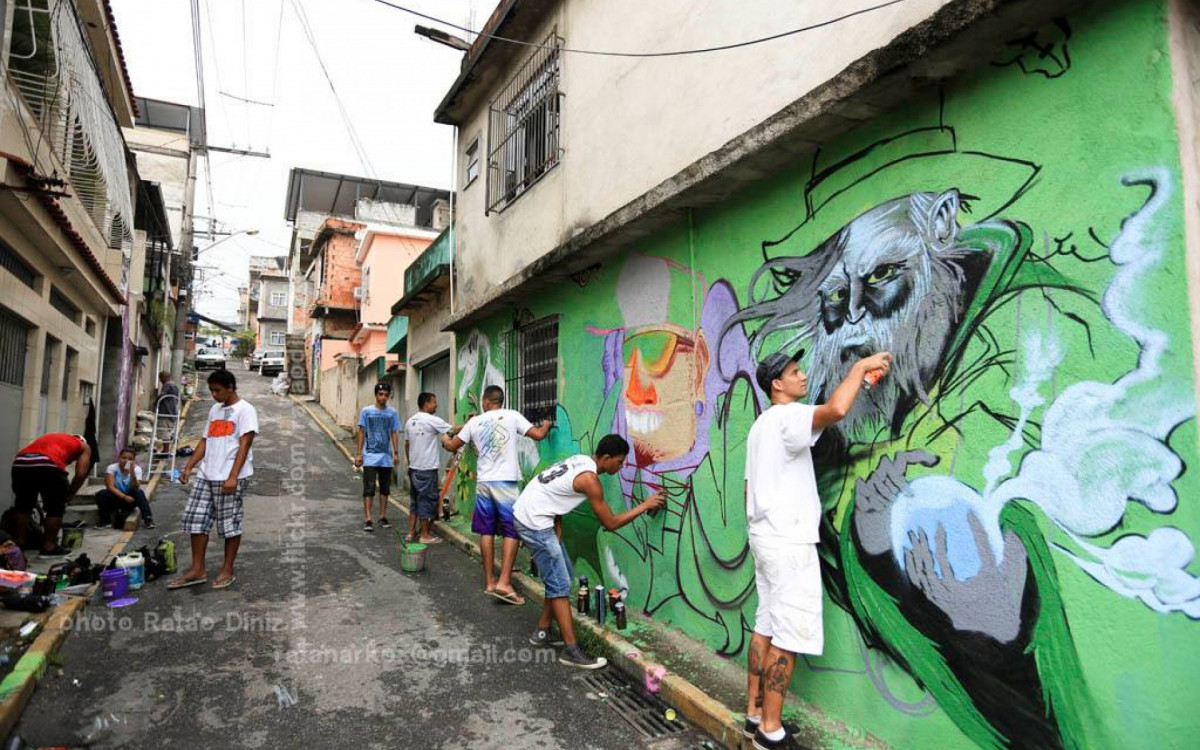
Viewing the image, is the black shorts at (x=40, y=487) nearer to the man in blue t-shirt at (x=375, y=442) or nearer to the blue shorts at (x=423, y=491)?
the man in blue t-shirt at (x=375, y=442)

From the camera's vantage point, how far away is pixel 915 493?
2.86 metres

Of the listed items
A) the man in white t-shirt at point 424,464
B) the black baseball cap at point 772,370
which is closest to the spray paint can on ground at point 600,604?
the black baseball cap at point 772,370

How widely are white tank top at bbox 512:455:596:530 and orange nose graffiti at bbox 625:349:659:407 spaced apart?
0.69 metres

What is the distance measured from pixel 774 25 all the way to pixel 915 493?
9.18 ft

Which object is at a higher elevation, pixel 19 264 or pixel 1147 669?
pixel 19 264

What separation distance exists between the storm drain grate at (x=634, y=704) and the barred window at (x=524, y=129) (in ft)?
16.1

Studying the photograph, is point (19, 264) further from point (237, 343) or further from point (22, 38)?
point (237, 343)

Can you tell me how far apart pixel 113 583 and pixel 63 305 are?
20.4ft

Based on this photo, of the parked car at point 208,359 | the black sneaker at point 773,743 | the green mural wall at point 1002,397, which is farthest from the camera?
the parked car at point 208,359

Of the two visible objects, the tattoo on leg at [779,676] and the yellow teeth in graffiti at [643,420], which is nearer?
the tattoo on leg at [779,676]

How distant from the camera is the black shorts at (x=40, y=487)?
6352mm

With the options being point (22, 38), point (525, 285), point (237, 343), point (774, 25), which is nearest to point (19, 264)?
point (22, 38)

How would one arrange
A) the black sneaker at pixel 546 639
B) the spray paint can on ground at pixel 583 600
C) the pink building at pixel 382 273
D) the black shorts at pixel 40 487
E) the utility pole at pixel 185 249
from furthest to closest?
the pink building at pixel 382 273 → the utility pole at pixel 185 249 → the black shorts at pixel 40 487 → the spray paint can on ground at pixel 583 600 → the black sneaker at pixel 546 639

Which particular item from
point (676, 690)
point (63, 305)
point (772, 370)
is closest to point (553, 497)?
point (676, 690)
